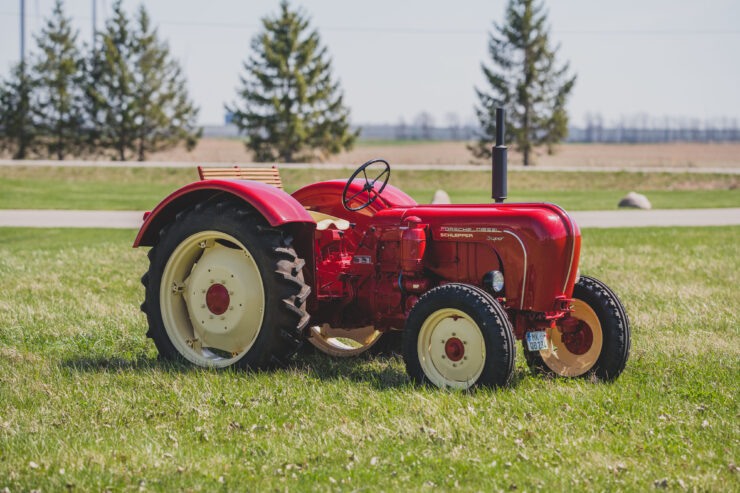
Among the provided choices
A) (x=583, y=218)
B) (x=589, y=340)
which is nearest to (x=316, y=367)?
(x=589, y=340)

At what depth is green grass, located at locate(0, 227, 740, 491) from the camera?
12.9 feet

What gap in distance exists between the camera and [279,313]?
543cm

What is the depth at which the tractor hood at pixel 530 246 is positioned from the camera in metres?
5.20

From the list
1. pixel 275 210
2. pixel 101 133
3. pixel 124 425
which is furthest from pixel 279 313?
pixel 101 133

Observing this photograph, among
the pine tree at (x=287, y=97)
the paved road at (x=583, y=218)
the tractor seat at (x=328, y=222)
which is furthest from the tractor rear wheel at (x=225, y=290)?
the pine tree at (x=287, y=97)

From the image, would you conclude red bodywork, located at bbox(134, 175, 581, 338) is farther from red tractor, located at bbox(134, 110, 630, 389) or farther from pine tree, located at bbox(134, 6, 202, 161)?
pine tree, located at bbox(134, 6, 202, 161)

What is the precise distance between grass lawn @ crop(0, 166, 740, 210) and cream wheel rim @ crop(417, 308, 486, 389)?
1949cm

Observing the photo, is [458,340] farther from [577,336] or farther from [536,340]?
[577,336]

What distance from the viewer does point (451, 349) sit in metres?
5.16

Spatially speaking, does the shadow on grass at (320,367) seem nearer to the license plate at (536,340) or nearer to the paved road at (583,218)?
the license plate at (536,340)

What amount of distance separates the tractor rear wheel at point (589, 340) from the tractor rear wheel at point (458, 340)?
27.3 inches

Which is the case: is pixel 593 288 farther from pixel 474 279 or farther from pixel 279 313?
pixel 279 313

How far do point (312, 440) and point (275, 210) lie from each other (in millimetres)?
1655

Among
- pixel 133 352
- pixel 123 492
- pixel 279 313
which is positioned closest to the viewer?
pixel 123 492
